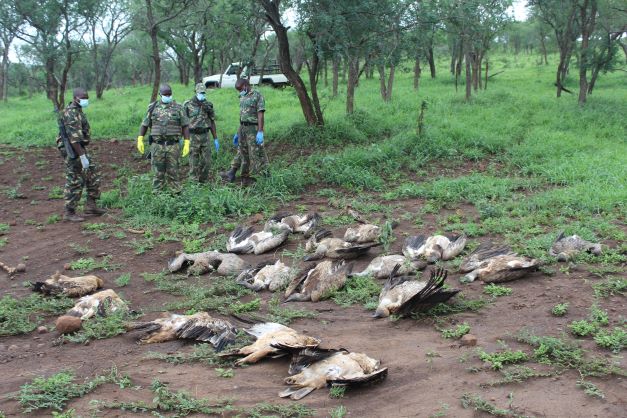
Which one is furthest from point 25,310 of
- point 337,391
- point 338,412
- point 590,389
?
point 590,389

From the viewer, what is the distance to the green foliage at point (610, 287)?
4.83 meters

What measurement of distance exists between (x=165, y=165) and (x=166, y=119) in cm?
69

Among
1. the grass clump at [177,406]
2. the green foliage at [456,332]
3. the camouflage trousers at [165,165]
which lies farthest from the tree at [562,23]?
the grass clump at [177,406]

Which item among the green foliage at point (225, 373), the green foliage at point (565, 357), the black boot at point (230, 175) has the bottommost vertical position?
the green foliage at point (225, 373)

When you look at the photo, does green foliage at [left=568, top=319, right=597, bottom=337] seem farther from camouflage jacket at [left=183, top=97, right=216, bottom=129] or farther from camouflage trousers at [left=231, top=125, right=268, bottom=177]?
camouflage jacket at [left=183, top=97, right=216, bottom=129]

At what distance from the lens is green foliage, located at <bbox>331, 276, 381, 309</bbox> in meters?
5.18

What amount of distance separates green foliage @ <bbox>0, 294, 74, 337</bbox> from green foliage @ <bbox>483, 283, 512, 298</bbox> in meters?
3.70

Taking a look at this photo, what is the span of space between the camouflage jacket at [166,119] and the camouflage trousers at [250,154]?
3.92ft

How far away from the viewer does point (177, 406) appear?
11.2ft

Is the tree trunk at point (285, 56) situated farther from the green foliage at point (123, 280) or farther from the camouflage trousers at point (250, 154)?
the green foliage at point (123, 280)

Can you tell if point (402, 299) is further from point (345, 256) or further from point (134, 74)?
point (134, 74)

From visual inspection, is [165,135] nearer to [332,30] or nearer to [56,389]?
[332,30]

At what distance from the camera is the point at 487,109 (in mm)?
14070

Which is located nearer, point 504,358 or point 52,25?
point 504,358
